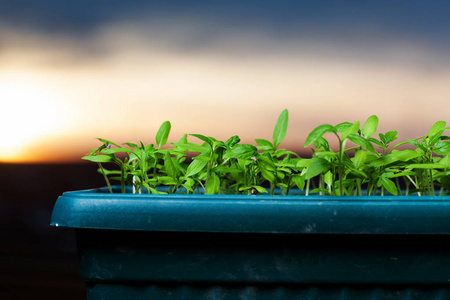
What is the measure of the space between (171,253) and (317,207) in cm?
19

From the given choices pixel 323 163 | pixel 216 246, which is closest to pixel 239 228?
pixel 216 246

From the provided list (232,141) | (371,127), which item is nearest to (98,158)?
(232,141)

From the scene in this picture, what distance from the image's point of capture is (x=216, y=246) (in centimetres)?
56

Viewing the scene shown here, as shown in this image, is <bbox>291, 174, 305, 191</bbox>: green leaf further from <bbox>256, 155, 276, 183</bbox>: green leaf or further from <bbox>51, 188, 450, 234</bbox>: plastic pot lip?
<bbox>51, 188, 450, 234</bbox>: plastic pot lip

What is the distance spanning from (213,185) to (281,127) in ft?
0.50

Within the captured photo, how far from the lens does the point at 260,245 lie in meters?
0.56

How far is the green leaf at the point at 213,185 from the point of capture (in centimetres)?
67

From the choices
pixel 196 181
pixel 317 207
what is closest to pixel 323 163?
pixel 317 207

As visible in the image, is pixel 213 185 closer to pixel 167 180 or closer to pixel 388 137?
pixel 167 180

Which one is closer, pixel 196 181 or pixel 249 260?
pixel 249 260

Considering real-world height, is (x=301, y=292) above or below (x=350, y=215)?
below

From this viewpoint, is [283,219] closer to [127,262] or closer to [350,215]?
[350,215]

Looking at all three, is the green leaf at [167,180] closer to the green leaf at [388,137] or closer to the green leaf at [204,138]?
the green leaf at [204,138]

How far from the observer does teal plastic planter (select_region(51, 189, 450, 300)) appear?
53cm
